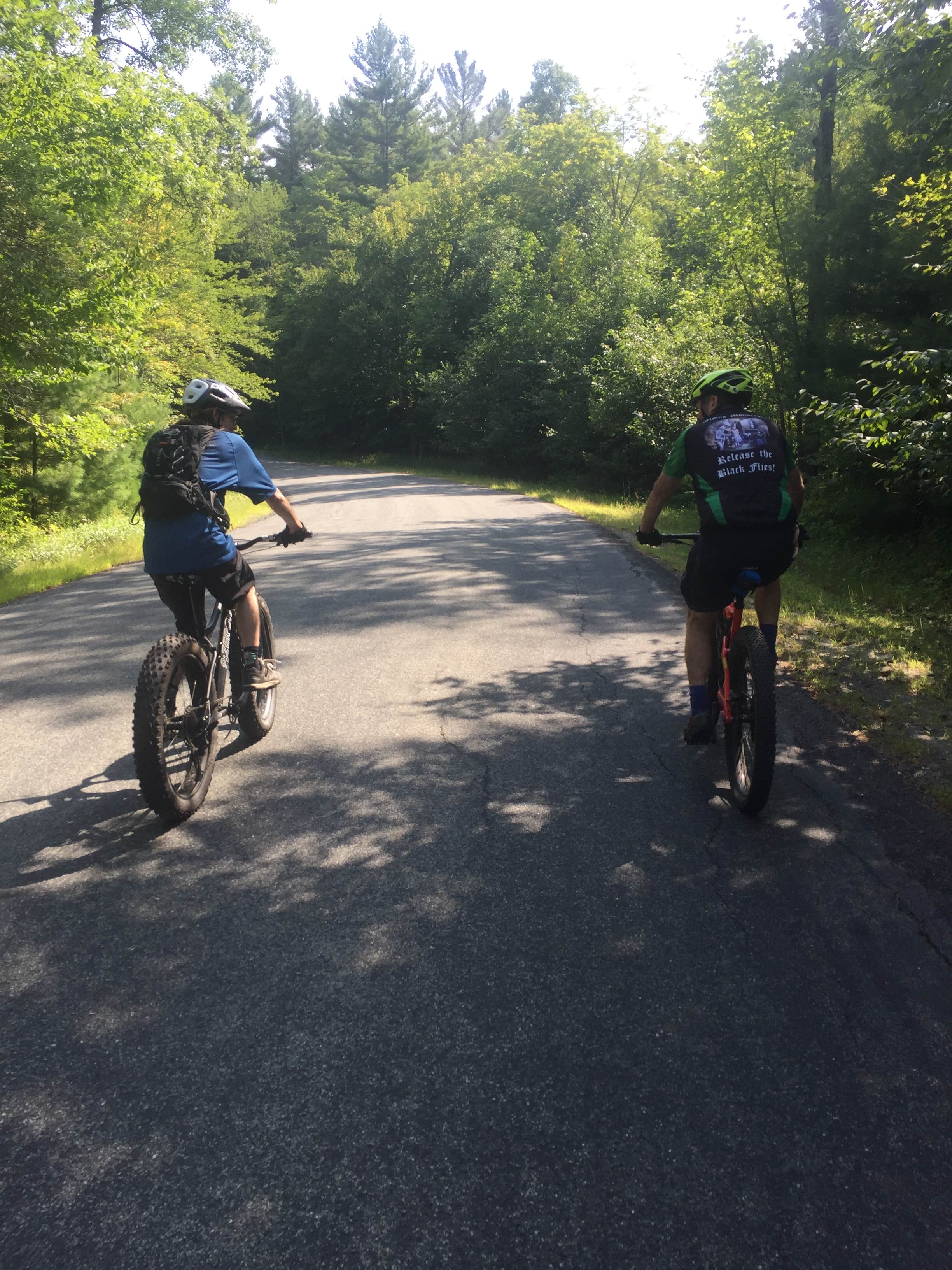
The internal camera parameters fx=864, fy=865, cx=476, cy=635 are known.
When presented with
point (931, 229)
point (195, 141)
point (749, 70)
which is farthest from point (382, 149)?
point (931, 229)

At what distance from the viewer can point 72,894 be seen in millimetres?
3363

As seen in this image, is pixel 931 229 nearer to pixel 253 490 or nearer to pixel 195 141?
pixel 253 490

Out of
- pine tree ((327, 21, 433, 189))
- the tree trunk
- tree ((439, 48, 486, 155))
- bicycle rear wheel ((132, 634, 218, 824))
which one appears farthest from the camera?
tree ((439, 48, 486, 155))

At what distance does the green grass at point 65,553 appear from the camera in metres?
10.6

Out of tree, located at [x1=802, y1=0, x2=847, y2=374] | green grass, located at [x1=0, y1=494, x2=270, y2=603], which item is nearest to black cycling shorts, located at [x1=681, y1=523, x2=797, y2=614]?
green grass, located at [x1=0, y1=494, x2=270, y2=603]

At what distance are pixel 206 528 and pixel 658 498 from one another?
92.3 inches

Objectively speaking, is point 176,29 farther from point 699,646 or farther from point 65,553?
point 699,646

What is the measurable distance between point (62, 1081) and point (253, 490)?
9.18ft

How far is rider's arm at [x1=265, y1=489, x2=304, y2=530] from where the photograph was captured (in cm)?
455

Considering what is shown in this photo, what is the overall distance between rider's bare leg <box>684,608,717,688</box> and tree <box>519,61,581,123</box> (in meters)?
73.6

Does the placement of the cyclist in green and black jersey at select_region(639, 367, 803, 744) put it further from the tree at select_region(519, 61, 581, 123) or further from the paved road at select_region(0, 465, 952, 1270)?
the tree at select_region(519, 61, 581, 123)

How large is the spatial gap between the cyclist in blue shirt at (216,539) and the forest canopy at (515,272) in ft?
13.6

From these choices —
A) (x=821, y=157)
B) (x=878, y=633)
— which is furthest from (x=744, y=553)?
(x=821, y=157)

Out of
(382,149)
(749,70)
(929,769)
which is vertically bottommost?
(929,769)
